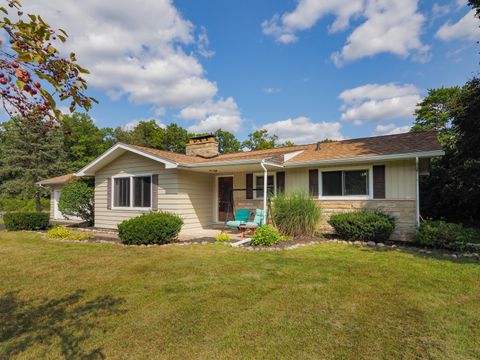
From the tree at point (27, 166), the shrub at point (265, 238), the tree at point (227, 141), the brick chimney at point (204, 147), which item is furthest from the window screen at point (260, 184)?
the tree at point (227, 141)

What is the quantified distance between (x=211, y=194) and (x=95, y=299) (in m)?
8.52

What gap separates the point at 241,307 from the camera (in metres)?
3.70

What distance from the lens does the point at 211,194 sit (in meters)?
12.5

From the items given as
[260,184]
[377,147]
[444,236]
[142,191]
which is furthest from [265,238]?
[142,191]

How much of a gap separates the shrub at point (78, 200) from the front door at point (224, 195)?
6.04 metres

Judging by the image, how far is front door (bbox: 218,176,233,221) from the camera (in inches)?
485

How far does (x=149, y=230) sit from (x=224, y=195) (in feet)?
15.6

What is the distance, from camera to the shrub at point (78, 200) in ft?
42.0

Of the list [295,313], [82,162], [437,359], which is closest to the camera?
[437,359]

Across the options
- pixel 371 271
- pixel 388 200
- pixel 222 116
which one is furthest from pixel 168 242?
pixel 222 116

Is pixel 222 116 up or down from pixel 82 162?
up

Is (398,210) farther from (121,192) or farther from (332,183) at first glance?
(121,192)

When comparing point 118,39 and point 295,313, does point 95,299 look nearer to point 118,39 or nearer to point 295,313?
point 295,313

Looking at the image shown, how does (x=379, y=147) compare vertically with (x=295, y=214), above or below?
above
